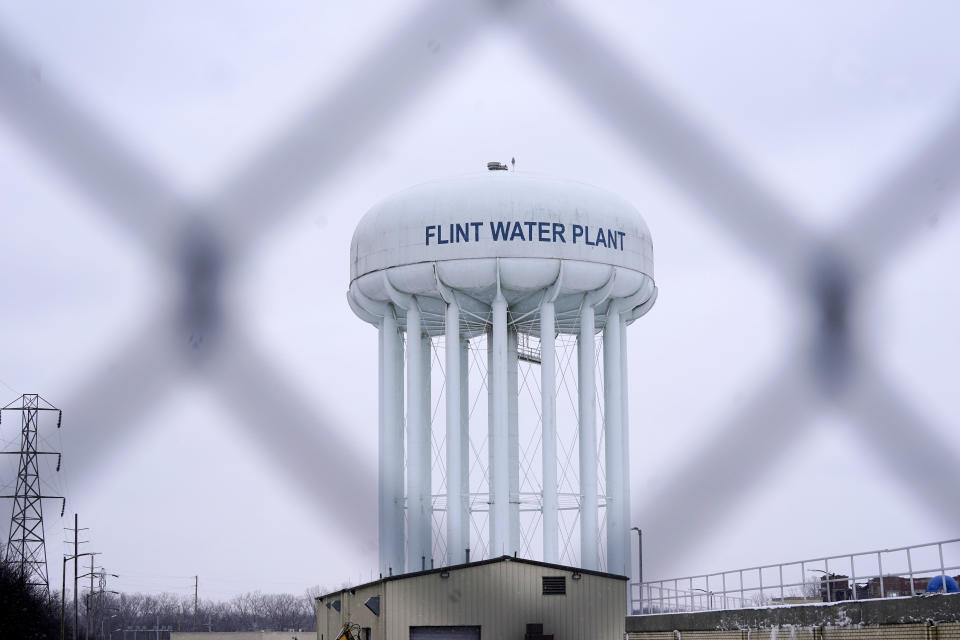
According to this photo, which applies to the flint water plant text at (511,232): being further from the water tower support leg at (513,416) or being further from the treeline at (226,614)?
the treeline at (226,614)

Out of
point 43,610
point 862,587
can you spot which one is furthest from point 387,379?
point 43,610

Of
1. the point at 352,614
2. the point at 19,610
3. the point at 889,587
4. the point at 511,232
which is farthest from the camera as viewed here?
the point at 19,610

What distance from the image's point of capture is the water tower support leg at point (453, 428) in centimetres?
3878

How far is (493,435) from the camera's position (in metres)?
40.2

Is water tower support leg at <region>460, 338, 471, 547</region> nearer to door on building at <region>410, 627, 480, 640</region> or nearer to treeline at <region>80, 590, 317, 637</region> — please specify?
door on building at <region>410, 627, 480, 640</region>

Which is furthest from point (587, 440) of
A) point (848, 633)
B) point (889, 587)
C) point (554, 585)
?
point (848, 633)

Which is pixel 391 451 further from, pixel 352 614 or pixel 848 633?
pixel 848 633

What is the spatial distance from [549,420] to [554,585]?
7144 mm

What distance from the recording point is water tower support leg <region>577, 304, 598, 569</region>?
3881 cm

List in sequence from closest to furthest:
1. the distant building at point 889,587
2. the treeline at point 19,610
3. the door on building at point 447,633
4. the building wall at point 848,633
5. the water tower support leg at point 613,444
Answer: the building wall at point 848,633, the distant building at point 889,587, the door on building at point 447,633, the water tower support leg at point 613,444, the treeline at point 19,610

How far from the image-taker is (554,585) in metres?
33.1

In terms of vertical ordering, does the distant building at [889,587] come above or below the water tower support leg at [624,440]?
below

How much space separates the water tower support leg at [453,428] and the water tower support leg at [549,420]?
2464mm

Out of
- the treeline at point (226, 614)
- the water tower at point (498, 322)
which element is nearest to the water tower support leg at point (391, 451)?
the water tower at point (498, 322)
